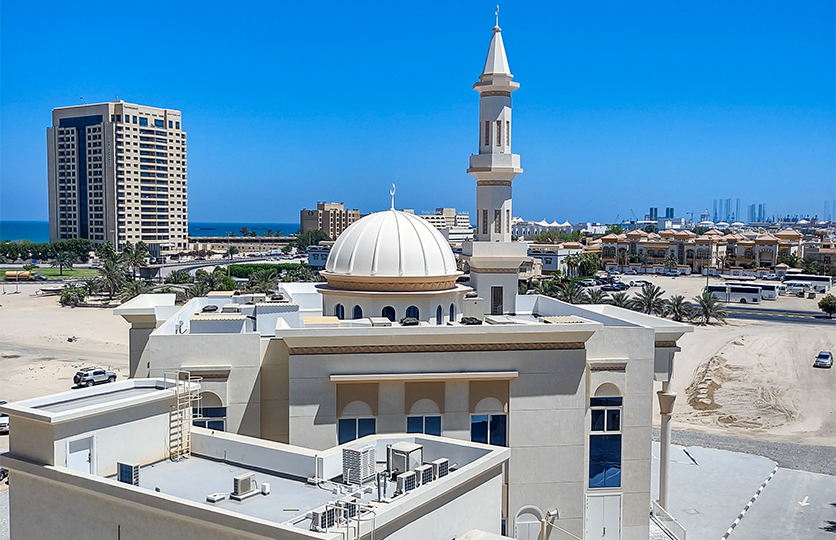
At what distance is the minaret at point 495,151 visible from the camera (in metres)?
26.0

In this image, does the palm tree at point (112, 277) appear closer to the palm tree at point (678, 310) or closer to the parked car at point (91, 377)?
the parked car at point (91, 377)

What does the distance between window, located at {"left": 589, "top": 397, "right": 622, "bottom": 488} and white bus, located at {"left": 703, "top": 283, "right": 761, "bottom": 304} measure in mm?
73169

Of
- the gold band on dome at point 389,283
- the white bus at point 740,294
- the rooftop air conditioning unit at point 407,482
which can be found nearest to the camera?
the rooftop air conditioning unit at point 407,482

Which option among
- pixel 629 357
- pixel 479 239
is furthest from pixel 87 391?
pixel 479 239

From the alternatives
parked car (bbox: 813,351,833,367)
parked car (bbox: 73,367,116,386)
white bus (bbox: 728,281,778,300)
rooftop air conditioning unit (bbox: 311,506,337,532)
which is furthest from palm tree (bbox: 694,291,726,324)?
rooftop air conditioning unit (bbox: 311,506,337,532)

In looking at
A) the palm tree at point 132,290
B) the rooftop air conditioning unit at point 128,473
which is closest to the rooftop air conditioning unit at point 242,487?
the rooftop air conditioning unit at point 128,473

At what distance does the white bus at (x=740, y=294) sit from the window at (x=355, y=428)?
3056 inches

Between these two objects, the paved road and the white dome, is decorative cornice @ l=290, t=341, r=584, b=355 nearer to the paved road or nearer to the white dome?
the white dome

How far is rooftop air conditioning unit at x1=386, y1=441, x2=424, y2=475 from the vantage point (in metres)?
11.7

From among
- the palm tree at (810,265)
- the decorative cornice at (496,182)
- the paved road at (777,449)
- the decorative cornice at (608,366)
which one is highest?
the decorative cornice at (496,182)

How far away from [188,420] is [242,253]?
155 metres

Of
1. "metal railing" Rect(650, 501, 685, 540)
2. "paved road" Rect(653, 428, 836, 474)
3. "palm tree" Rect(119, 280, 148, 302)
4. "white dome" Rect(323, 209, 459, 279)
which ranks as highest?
"white dome" Rect(323, 209, 459, 279)

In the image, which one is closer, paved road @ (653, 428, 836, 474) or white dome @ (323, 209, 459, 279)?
white dome @ (323, 209, 459, 279)

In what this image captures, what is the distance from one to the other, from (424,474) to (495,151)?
17.2 meters
